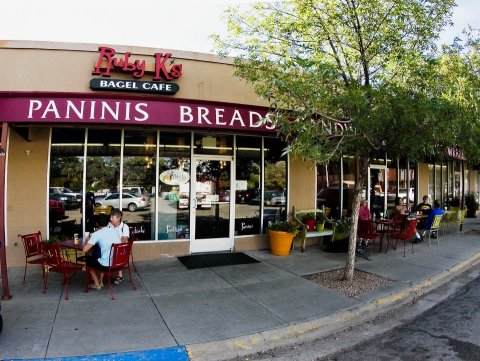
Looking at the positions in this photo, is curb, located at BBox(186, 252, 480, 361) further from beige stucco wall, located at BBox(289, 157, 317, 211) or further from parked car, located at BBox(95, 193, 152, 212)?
parked car, located at BBox(95, 193, 152, 212)

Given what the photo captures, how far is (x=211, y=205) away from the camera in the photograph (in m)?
9.16

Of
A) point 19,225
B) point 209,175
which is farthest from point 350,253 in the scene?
point 19,225

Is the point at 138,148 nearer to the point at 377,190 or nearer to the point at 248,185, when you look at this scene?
the point at 248,185

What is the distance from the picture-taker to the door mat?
26.2 ft

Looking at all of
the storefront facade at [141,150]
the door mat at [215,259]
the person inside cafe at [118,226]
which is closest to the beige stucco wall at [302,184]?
the storefront facade at [141,150]

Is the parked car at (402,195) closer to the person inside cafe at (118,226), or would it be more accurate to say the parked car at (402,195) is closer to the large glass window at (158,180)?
the large glass window at (158,180)

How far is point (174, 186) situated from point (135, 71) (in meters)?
2.67

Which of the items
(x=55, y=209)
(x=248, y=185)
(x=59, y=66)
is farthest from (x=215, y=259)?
(x=59, y=66)

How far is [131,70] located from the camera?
26.2 feet

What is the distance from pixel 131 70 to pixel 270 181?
429 cm

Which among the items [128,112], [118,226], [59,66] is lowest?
[118,226]

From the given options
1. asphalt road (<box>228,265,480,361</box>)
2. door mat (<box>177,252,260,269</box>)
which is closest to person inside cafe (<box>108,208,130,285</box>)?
door mat (<box>177,252,260,269</box>)

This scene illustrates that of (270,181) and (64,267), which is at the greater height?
(270,181)

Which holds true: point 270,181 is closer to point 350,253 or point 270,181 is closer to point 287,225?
point 287,225
